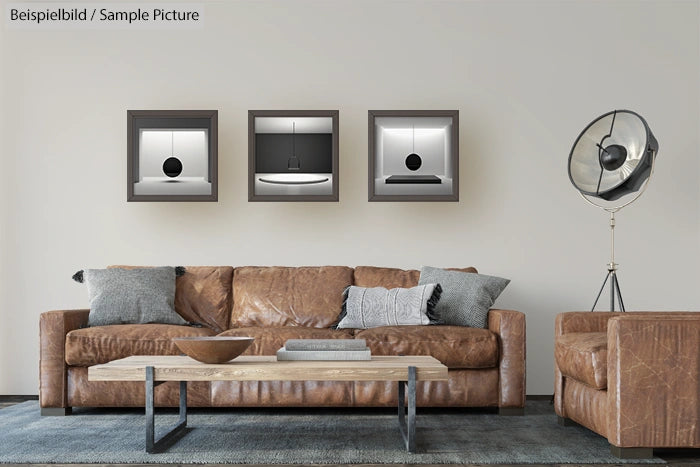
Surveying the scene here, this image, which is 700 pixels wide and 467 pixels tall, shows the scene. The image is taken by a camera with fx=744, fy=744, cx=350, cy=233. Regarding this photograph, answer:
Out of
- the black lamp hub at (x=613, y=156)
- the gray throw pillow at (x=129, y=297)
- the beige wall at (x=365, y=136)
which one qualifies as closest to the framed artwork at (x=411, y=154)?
the beige wall at (x=365, y=136)

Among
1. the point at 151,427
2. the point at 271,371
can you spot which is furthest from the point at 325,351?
the point at 151,427

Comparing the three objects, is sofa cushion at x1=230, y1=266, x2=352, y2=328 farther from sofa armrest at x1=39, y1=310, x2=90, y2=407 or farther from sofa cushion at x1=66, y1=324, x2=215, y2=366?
sofa armrest at x1=39, y1=310, x2=90, y2=407

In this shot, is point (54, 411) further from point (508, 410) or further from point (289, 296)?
point (508, 410)

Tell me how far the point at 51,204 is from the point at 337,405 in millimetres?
2492

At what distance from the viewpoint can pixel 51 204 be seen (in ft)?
16.6

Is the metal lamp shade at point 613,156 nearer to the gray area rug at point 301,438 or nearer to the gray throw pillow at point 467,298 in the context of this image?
the gray throw pillow at point 467,298

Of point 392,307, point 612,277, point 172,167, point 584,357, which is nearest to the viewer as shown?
point 584,357

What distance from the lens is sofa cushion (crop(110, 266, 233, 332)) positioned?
461 centimetres

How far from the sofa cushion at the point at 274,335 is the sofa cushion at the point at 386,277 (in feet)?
1.73

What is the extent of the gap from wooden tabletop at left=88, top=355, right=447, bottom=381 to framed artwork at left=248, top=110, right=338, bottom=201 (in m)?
2.11

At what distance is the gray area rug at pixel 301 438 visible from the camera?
3.00m

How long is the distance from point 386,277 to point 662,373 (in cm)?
201

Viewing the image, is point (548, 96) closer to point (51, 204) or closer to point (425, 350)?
point (425, 350)

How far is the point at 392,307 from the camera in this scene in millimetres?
Answer: 4309
